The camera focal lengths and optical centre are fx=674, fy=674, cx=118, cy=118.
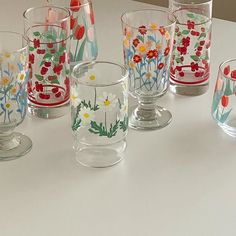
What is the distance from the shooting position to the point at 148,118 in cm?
128

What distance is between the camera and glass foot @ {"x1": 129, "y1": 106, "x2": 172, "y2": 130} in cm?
126

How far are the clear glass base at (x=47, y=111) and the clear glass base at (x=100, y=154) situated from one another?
0.13 m

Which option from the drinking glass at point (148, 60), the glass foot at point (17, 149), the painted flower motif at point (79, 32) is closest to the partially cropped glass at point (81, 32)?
the painted flower motif at point (79, 32)

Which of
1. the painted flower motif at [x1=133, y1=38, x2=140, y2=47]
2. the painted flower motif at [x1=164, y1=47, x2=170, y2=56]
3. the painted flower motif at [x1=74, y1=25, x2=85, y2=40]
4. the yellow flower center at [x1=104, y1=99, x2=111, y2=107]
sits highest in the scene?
the painted flower motif at [x1=133, y1=38, x2=140, y2=47]

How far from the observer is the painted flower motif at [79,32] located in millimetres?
1393

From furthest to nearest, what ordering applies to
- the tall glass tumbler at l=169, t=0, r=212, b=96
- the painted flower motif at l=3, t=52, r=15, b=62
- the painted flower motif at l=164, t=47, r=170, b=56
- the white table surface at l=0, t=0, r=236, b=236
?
the tall glass tumbler at l=169, t=0, r=212, b=96 → the painted flower motif at l=164, t=47, r=170, b=56 → the painted flower motif at l=3, t=52, r=15, b=62 → the white table surface at l=0, t=0, r=236, b=236

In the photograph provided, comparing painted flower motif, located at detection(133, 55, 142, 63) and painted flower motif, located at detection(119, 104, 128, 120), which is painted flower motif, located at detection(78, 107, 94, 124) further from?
painted flower motif, located at detection(133, 55, 142, 63)

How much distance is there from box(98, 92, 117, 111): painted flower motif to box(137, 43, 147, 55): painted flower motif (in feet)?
0.48

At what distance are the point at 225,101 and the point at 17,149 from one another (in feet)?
1.27

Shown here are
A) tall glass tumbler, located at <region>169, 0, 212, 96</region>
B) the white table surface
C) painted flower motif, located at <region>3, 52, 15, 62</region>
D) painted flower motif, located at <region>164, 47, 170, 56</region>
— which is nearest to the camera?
the white table surface

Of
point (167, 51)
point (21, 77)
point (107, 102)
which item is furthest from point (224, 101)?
point (21, 77)

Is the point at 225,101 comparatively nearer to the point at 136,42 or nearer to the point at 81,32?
the point at 136,42

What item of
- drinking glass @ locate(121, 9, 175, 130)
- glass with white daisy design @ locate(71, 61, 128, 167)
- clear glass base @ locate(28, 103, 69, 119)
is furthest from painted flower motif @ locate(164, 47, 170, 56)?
clear glass base @ locate(28, 103, 69, 119)

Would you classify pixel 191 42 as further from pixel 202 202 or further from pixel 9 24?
pixel 9 24
